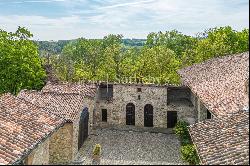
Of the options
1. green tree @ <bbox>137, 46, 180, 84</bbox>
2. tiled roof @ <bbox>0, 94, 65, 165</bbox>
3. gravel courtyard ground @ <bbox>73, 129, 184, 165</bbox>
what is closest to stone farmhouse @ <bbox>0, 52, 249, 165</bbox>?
tiled roof @ <bbox>0, 94, 65, 165</bbox>

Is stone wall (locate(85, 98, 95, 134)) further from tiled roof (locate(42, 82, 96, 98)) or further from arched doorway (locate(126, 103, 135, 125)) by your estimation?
arched doorway (locate(126, 103, 135, 125))

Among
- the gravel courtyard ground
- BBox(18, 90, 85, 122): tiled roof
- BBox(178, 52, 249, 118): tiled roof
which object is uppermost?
BBox(178, 52, 249, 118): tiled roof

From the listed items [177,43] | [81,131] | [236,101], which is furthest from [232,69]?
[177,43]

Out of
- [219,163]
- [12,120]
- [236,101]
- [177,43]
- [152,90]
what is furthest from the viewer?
[177,43]

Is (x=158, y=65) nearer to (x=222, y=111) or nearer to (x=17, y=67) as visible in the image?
(x=17, y=67)

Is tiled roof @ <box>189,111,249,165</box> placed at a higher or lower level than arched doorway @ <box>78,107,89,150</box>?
higher

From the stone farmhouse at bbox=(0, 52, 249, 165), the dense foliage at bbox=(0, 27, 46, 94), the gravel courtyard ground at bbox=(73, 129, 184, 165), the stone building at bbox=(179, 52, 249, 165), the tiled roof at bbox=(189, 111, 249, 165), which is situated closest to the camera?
the tiled roof at bbox=(189, 111, 249, 165)

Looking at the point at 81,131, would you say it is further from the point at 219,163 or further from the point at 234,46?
the point at 234,46
